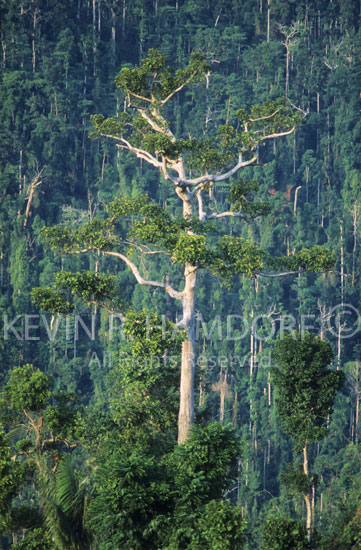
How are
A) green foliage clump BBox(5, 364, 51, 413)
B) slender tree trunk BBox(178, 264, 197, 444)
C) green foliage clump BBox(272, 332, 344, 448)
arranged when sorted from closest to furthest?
slender tree trunk BBox(178, 264, 197, 444) < green foliage clump BBox(5, 364, 51, 413) < green foliage clump BBox(272, 332, 344, 448)

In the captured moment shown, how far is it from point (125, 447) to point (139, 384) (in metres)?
2.67

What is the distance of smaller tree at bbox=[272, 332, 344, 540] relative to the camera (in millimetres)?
13977

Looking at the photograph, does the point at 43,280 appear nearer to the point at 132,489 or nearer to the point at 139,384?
the point at 139,384

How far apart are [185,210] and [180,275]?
953 inches

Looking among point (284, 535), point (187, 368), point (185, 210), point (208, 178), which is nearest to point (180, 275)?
point (208, 178)

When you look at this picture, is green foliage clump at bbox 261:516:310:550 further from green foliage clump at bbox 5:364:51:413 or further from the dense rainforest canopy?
green foliage clump at bbox 5:364:51:413

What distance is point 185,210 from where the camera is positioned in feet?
46.4

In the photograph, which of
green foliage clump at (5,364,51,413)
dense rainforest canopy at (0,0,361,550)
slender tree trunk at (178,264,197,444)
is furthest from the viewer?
green foliage clump at (5,364,51,413)

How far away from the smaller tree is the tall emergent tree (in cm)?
131

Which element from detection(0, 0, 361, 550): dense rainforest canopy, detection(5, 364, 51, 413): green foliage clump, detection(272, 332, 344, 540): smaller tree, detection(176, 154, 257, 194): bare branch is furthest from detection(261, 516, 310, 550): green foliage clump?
detection(176, 154, 257, 194): bare branch

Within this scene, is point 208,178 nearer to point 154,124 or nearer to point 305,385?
point 154,124

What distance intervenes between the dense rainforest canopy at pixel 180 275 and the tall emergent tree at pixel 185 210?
38 millimetres

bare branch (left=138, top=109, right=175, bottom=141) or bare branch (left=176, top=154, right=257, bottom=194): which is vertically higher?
bare branch (left=138, top=109, right=175, bottom=141)

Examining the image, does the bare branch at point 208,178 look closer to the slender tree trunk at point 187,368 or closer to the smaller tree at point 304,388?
the slender tree trunk at point 187,368
